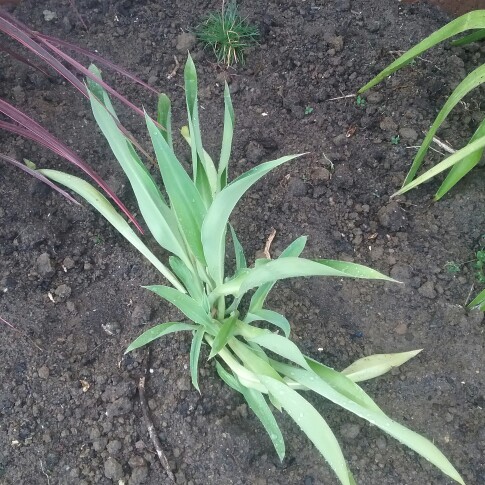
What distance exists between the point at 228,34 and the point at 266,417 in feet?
3.35

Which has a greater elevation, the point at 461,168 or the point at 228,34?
the point at 228,34

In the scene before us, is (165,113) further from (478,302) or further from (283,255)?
(478,302)

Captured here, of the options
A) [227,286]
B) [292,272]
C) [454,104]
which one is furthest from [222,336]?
[454,104]

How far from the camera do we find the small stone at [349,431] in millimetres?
1149

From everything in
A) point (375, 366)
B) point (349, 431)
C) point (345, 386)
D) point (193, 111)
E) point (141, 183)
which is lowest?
point (349, 431)

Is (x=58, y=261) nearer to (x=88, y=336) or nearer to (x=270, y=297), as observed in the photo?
(x=88, y=336)

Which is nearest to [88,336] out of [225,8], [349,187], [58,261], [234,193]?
[58,261]

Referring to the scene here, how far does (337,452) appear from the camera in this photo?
2.81 ft

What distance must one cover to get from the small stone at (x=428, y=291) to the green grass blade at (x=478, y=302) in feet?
0.26

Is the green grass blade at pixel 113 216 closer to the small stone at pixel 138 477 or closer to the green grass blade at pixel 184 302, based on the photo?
the green grass blade at pixel 184 302

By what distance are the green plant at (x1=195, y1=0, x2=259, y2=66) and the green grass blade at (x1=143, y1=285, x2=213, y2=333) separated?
802mm

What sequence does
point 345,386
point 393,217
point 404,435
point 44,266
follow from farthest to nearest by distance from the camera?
point 393,217, point 44,266, point 345,386, point 404,435

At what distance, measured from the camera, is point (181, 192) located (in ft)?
3.30

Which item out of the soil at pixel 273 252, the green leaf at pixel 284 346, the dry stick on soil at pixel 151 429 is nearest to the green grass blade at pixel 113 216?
the soil at pixel 273 252
